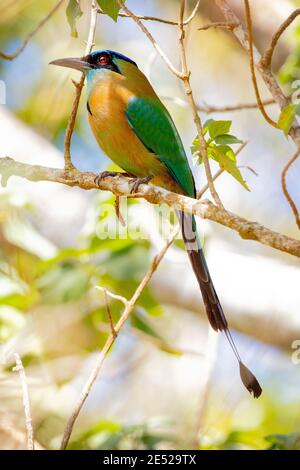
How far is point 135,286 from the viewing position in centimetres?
299

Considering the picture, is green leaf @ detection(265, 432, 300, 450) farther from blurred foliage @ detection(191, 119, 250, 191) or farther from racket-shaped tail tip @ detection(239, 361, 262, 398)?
blurred foliage @ detection(191, 119, 250, 191)

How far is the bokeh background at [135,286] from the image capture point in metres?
2.80

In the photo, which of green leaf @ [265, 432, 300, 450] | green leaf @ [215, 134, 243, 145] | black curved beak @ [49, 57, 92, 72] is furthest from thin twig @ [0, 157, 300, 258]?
green leaf @ [265, 432, 300, 450]

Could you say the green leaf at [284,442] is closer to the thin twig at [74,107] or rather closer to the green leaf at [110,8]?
the thin twig at [74,107]

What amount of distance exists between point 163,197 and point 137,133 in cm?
72

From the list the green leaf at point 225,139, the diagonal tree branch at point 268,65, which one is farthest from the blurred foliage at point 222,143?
the diagonal tree branch at point 268,65

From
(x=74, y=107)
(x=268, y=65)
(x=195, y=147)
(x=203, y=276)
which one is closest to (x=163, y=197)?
(x=195, y=147)

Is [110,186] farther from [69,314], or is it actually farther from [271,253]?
[271,253]

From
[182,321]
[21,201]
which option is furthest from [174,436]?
[182,321]

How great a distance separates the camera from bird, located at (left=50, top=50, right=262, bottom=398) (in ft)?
8.61

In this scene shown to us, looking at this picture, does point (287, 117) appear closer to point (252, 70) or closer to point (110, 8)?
point (252, 70)

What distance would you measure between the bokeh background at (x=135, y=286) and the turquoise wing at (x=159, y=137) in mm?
192
